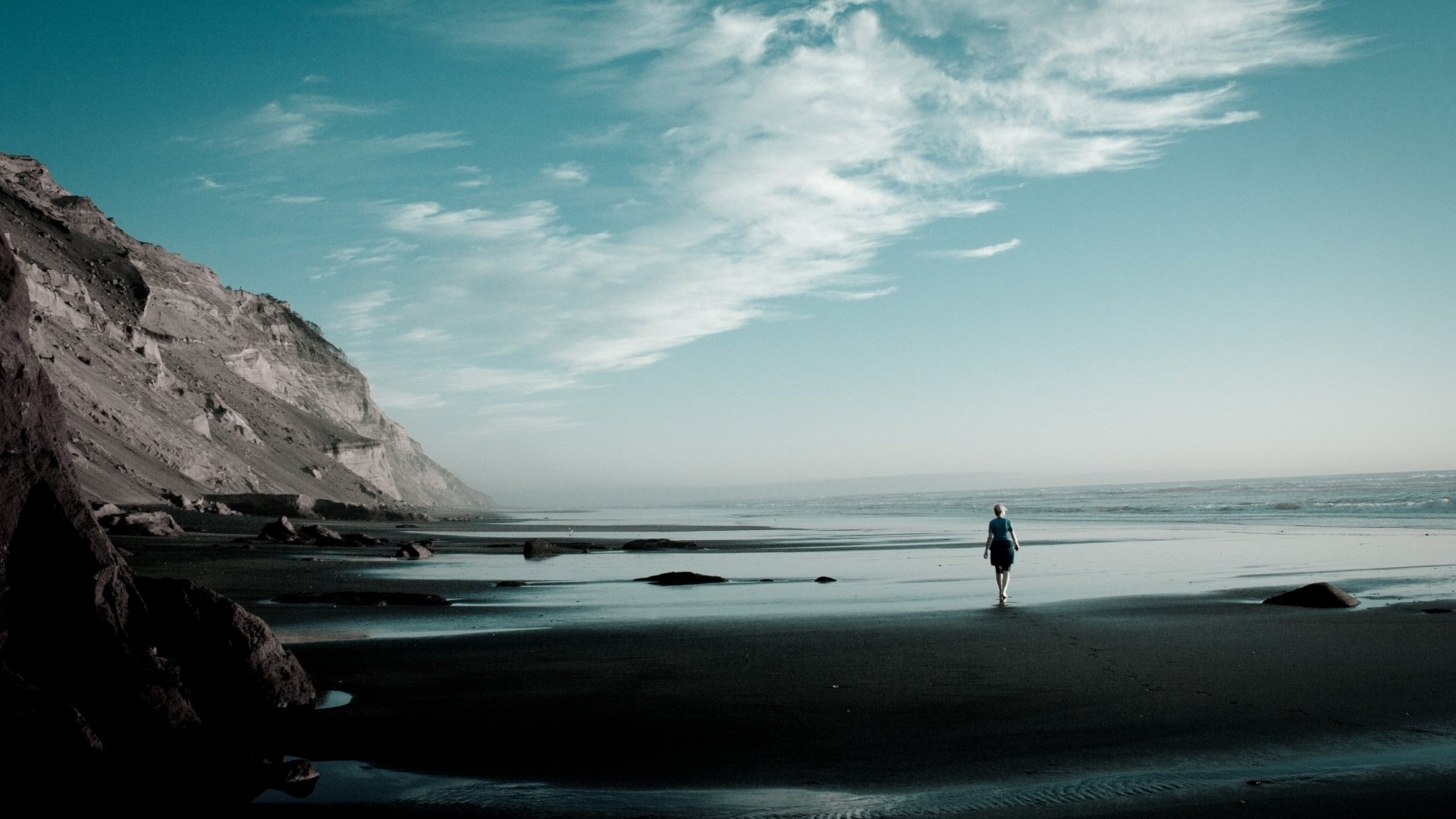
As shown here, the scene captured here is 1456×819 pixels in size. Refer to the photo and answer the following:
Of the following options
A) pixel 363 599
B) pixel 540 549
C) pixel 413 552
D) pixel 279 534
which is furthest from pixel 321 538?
pixel 363 599

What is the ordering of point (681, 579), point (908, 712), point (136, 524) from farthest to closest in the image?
point (136, 524) < point (681, 579) < point (908, 712)

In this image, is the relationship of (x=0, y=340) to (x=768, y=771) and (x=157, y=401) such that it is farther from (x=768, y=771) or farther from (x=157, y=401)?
(x=157, y=401)

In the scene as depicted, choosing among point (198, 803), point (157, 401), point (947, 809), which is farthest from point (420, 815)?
point (157, 401)

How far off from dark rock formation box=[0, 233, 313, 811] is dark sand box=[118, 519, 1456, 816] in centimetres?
60

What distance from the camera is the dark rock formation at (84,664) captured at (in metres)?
5.09

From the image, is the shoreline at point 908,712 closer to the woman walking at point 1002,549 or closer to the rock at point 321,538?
the woman walking at point 1002,549

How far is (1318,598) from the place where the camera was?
42.7ft

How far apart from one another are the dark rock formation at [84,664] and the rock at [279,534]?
22.2 meters

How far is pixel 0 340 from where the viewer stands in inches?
247

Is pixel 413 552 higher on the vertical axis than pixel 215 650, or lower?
lower

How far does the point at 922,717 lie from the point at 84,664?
5.24m

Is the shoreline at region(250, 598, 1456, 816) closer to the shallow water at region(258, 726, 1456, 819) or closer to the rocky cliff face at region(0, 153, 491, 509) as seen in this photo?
the shallow water at region(258, 726, 1456, 819)

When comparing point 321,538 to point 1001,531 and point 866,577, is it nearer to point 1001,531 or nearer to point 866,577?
point 866,577

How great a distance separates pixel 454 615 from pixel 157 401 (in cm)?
5035
